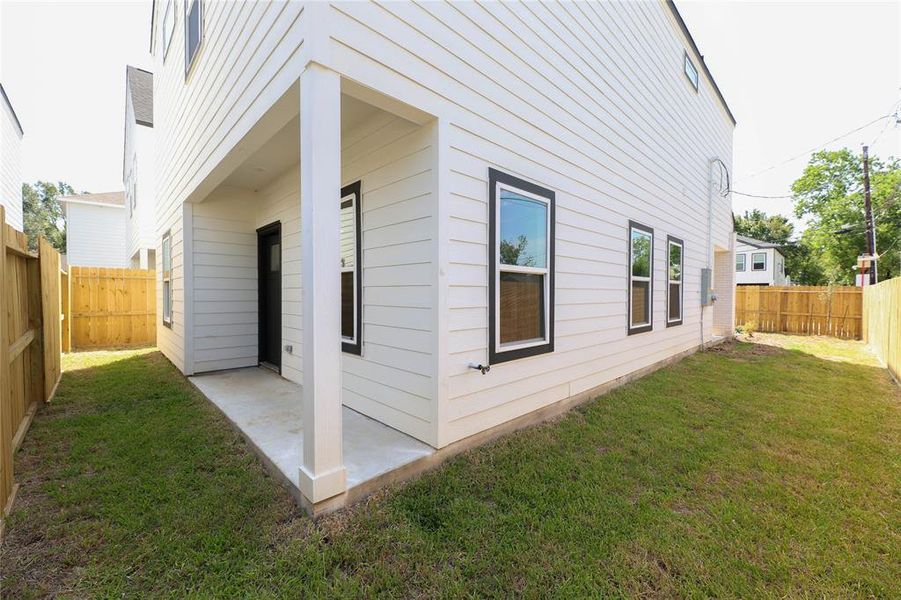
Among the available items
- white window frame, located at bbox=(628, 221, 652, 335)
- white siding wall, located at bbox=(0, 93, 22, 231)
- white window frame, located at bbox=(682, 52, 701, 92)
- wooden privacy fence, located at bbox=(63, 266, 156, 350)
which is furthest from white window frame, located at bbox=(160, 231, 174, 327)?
white window frame, located at bbox=(682, 52, 701, 92)

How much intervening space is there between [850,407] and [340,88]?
635cm

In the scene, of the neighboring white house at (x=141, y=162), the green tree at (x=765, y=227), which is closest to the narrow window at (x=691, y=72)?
the neighboring white house at (x=141, y=162)

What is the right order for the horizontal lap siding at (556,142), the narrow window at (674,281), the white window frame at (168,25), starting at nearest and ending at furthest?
the horizontal lap siding at (556,142) → the white window frame at (168,25) → the narrow window at (674,281)

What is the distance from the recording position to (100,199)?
54.4 feet

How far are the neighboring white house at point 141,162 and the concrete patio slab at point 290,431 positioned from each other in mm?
7213

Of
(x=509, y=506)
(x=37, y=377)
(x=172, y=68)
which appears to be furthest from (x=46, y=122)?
(x=509, y=506)

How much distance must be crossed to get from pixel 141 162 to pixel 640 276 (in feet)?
39.6

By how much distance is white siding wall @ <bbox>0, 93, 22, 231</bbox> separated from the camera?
9.17m

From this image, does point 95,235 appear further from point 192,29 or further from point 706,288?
point 706,288

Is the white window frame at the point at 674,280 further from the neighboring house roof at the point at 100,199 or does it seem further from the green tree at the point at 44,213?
the green tree at the point at 44,213

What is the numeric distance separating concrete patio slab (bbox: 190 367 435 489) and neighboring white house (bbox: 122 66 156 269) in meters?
7.21

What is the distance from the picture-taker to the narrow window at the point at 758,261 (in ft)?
88.2

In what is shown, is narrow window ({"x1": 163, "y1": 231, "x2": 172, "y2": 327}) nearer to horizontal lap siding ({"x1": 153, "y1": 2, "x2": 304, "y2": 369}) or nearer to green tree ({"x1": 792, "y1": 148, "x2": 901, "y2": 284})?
horizontal lap siding ({"x1": 153, "y1": 2, "x2": 304, "y2": 369})

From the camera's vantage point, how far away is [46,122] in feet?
46.6
